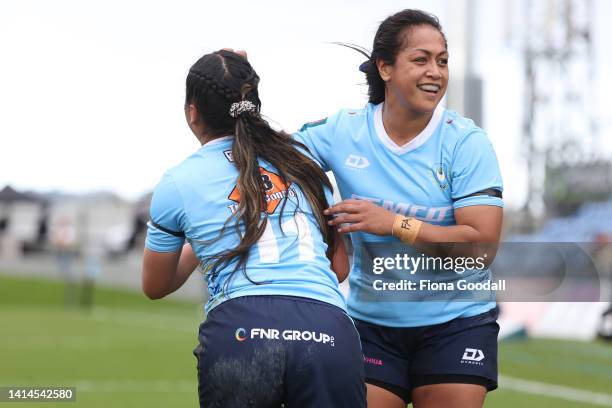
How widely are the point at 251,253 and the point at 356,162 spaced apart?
112cm

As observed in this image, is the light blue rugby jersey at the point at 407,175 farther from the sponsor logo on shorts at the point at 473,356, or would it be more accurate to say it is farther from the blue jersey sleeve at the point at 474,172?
the sponsor logo on shorts at the point at 473,356

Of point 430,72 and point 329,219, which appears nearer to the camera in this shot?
point 329,219

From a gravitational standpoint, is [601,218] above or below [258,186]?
below

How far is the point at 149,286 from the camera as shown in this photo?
406 centimetres

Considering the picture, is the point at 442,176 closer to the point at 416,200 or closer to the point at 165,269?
the point at 416,200

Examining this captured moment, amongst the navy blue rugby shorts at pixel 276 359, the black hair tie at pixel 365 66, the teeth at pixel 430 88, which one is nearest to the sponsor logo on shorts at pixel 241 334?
the navy blue rugby shorts at pixel 276 359

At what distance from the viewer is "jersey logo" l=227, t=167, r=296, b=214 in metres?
3.77

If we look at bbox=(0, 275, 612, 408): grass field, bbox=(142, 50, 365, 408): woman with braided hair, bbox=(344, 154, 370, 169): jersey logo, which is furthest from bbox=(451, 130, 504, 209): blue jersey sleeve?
bbox=(0, 275, 612, 408): grass field

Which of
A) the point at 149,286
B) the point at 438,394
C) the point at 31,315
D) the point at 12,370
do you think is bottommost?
the point at 31,315

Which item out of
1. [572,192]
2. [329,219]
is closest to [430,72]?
[329,219]

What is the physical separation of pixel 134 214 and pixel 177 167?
26.0m

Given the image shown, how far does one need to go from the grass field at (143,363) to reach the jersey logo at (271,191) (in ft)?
21.7

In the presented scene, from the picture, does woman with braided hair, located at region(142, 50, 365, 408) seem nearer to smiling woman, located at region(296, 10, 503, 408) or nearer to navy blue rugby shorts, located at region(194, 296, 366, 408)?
navy blue rugby shorts, located at region(194, 296, 366, 408)

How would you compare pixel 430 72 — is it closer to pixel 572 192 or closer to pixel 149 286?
pixel 149 286
